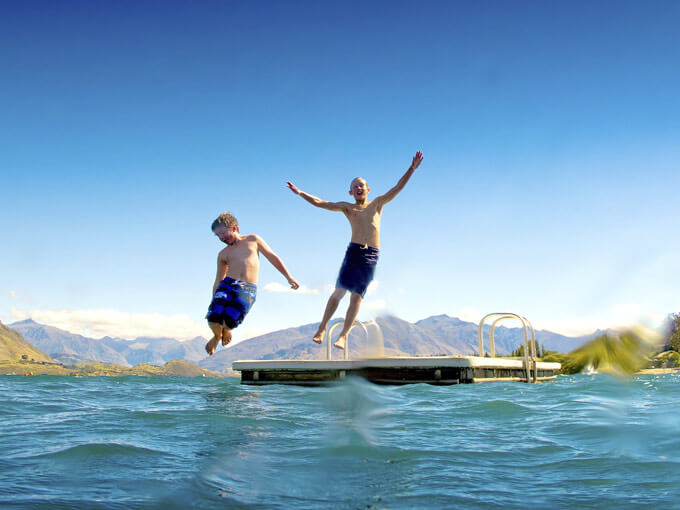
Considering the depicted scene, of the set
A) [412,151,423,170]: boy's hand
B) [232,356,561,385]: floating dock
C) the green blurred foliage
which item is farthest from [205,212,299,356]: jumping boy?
[232,356,561,385]: floating dock

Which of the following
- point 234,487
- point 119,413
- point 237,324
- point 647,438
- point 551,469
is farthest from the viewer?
point 119,413

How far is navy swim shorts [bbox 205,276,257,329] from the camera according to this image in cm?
669

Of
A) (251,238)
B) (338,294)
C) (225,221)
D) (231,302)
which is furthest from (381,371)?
(225,221)

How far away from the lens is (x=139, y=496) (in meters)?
3.59

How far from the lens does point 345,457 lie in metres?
4.83

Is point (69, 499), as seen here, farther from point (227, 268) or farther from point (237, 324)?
point (227, 268)

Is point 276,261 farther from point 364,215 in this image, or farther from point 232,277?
point 364,215

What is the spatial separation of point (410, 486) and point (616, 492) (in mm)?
1490

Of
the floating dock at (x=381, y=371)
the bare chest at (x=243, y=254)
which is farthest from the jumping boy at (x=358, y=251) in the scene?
the floating dock at (x=381, y=371)

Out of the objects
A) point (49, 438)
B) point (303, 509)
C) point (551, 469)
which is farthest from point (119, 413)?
point (551, 469)

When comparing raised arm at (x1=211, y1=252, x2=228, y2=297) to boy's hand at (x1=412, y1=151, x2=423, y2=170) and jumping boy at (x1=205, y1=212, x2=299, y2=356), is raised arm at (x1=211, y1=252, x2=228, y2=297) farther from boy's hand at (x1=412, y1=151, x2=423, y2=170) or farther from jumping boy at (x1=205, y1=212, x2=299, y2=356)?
boy's hand at (x1=412, y1=151, x2=423, y2=170)

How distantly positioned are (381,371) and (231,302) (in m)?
8.71

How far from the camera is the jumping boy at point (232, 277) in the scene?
6.72 meters

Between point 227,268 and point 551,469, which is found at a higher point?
point 227,268
